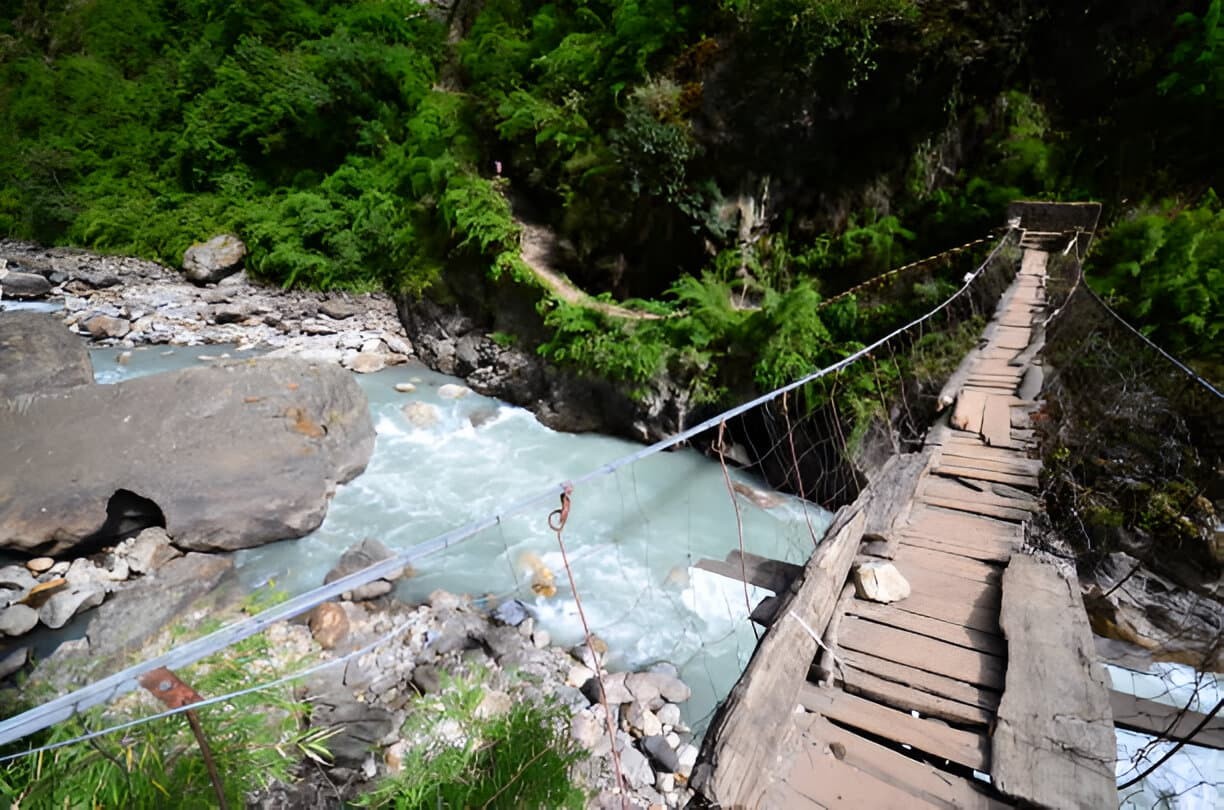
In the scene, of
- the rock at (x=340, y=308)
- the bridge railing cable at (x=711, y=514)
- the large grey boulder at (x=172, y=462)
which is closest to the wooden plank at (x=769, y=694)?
the bridge railing cable at (x=711, y=514)

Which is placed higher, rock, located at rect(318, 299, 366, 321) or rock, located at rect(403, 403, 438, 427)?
rock, located at rect(318, 299, 366, 321)

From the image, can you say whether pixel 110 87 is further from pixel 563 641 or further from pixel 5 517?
pixel 563 641

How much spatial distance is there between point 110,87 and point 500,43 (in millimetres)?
11931

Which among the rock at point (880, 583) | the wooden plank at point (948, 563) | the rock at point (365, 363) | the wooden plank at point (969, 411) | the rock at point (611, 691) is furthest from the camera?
the rock at point (365, 363)

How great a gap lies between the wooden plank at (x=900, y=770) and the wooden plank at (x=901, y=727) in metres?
0.04

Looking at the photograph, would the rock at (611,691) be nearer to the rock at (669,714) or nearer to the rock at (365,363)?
the rock at (669,714)

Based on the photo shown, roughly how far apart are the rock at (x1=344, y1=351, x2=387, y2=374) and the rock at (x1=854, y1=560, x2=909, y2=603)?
8.29 meters

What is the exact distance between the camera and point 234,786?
225 centimetres

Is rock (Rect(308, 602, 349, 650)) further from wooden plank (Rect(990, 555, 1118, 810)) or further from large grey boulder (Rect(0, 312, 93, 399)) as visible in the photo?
large grey boulder (Rect(0, 312, 93, 399))

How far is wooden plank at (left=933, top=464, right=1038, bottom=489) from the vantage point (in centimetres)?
301

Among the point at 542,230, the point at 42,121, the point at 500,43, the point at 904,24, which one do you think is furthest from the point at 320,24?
the point at 904,24

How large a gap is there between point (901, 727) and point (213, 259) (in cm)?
1338

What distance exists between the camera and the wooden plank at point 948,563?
232 centimetres

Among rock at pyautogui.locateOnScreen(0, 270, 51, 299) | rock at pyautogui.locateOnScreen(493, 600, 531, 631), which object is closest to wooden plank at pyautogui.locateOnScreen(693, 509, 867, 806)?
rock at pyautogui.locateOnScreen(493, 600, 531, 631)
